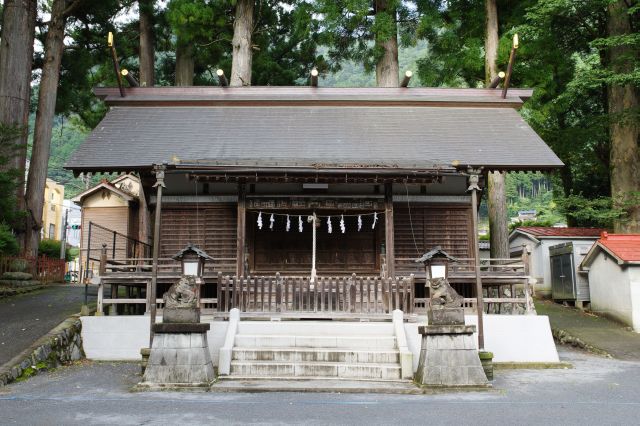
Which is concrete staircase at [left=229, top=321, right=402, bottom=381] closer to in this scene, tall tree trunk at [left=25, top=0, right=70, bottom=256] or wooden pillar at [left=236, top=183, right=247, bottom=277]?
wooden pillar at [left=236, top=183, right=247, bottom=277]

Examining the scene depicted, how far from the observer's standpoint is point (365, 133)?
12.8 m

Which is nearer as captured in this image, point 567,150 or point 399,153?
point 399,153

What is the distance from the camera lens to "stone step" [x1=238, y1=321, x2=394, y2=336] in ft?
30.5

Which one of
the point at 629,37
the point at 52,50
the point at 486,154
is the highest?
the point at 52,50

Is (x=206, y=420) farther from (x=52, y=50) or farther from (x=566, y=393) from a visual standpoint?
(x=52, y=50)

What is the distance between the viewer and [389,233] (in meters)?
10.7

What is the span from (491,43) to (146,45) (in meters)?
12.8

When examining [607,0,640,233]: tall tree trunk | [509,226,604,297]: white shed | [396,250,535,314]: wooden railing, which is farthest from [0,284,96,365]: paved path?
[607,0,640,233]: tall tree trunk

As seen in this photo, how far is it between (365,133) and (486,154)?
10.1 ft

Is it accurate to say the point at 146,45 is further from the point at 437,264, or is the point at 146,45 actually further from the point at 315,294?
the point at 437,264

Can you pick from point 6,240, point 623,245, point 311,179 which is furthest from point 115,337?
point 623,245

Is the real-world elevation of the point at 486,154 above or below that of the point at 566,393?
above

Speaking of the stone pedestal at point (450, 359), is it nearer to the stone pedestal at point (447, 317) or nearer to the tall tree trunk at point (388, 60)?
the stone pedestal at point (447, 317)

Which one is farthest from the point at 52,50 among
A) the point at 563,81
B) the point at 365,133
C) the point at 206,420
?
the point at 563,81
